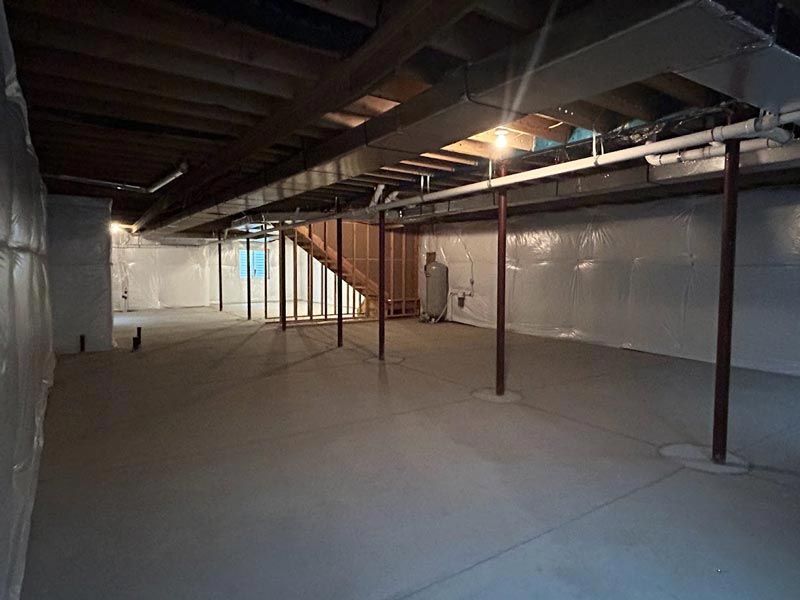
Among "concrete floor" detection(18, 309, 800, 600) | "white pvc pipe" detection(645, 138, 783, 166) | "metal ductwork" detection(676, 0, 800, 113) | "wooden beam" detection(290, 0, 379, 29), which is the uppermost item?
"wooden beam" detection(290, 0, 379, 29)

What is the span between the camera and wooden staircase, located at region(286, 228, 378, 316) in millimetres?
8633

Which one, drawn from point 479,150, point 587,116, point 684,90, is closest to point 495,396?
point 479,150

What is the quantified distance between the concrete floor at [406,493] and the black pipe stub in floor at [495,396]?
8 cm

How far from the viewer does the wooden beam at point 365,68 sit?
1.67 m

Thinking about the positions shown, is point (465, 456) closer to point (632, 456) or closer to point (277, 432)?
point (632, 456)

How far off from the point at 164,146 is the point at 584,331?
18.1 feet

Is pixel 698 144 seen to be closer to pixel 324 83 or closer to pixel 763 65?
pixel 763 65

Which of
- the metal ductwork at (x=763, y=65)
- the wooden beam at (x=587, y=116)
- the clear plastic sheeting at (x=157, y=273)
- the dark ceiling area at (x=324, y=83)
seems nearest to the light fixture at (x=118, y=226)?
the clear plastic sheeting at (x=157, y=273)

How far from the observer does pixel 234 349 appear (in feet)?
19.4

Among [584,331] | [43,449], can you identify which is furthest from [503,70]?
[584,331]

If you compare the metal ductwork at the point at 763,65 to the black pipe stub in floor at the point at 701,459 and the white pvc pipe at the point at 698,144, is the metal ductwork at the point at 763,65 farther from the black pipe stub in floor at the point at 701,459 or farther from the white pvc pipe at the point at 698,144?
the black pipe stub in floor at the point at 701,459

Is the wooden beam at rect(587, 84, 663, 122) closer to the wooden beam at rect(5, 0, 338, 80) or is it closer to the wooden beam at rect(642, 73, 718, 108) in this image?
the wooden beam at rect(642, 73, 718, 108)

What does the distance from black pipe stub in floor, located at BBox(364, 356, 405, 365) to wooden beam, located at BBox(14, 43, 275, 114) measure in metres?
3.03

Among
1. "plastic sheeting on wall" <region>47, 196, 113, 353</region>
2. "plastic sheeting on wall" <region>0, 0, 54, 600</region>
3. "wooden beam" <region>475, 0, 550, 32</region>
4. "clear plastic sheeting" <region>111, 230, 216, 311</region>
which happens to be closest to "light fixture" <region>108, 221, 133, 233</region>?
"clear plastic sheeting" <region>111, 230, 216, 311</region>
